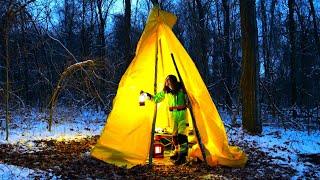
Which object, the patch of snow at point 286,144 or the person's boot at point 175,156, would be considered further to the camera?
the person's boot at point 175,156

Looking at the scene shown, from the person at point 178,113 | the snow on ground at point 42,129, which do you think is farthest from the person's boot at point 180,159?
the snow on ground at point 42,129

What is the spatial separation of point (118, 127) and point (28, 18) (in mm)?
3805

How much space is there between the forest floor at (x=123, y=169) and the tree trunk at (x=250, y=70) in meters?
0.50

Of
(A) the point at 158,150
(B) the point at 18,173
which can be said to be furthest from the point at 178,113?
(B) the point at 18,173

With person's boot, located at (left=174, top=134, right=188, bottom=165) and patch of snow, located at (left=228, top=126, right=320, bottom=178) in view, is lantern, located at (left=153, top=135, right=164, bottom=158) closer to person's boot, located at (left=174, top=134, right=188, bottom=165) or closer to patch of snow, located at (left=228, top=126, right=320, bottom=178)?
person's boot, located at (left=174, top=134, right=188, bottom=165)

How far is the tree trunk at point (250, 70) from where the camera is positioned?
12484 mm

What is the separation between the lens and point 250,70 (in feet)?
41.1

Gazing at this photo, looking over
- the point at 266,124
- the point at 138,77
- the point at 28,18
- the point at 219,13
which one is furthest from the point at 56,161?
the point at 219,13

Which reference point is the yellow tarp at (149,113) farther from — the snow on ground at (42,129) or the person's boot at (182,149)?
the snow on ground at (42,129)

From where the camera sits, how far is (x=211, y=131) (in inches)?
359

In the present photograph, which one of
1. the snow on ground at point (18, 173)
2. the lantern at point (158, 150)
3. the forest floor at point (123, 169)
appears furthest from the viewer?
the lantern at point (158, 150)

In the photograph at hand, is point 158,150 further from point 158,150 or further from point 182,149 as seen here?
point 182,149

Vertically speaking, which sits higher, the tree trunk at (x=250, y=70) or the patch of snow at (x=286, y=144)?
the tree trunk at (x=250, y=70)

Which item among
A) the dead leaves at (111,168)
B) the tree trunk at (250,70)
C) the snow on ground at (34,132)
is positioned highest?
the tree trunk at (250,70)
